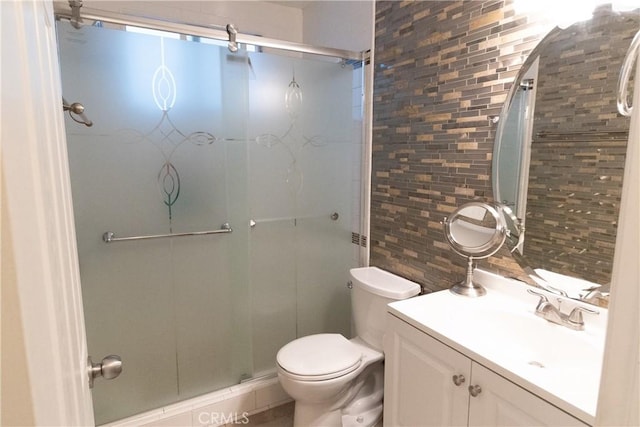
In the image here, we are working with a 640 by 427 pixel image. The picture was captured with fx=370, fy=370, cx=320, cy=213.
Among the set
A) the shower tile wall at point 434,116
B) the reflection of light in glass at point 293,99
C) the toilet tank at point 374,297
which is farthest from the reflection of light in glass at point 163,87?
the toilet tank at point 374,297

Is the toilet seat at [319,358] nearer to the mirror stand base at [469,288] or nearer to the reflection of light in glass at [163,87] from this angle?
the mirror stand base at [469,288]

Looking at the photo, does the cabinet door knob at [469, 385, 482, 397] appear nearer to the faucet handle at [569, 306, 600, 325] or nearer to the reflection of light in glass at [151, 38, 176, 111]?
the faucet handle at [569, 306, 600, 325]

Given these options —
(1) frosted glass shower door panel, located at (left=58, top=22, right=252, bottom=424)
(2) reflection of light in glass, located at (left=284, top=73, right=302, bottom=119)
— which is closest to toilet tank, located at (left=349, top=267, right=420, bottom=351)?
(1) frosted glass shower door panel, located at (left=58, top=22, right=252, bottom=424)

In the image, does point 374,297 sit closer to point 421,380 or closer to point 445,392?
point 421,380

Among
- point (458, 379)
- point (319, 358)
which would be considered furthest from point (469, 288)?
point (319, 358)

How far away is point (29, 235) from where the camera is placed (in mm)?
323

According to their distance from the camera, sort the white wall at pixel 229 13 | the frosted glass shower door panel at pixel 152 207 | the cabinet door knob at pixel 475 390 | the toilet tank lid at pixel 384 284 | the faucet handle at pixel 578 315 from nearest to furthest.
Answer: the cabinet door knob at pixel 475 390 < the faucet handle at pixel 578 315 < the frosted glass shower door panel at pixel 152 207 < the toilet tank lid at pixel 384 284 < the white wall at pixel 229 13

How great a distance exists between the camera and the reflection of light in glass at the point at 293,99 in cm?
208

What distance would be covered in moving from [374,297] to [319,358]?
15.7 inches

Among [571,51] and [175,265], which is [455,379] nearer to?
[571,51]

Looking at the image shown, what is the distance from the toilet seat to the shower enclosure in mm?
429

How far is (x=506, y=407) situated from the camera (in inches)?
41.0

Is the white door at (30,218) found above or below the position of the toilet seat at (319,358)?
above

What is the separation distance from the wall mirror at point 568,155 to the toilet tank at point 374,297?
1.84 feet
